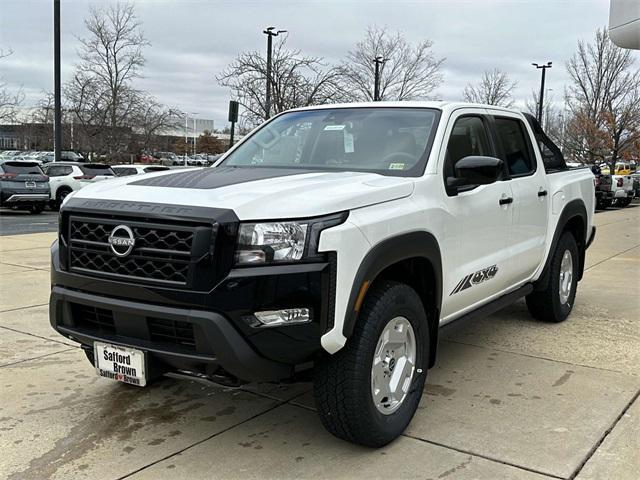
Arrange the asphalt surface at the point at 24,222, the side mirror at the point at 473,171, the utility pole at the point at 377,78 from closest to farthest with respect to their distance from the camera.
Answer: the side mirror at the point at 473,171 → the asphalt surface at the point at 24,222 → the utility pole at the point at 377,78

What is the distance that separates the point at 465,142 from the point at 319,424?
84.2 inches

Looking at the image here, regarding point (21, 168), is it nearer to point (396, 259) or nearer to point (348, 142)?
point (348, 142)

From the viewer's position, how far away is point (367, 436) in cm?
328

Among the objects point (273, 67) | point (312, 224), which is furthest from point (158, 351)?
point (273, 67)

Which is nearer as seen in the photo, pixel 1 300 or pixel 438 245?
pixel 438 245

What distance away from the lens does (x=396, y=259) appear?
3.36 meters

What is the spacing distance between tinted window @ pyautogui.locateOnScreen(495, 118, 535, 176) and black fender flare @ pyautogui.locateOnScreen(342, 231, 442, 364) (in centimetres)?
162

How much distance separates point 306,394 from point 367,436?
104cm

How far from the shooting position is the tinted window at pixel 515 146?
5.06 metres

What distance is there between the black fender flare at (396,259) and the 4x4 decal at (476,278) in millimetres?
300

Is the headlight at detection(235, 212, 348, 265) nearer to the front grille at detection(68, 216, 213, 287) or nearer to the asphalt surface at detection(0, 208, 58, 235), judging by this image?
the front grille at detection(68, 216, 213, 287)

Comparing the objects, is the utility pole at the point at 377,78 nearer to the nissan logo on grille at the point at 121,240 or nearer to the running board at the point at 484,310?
the running board at the point at 484,310

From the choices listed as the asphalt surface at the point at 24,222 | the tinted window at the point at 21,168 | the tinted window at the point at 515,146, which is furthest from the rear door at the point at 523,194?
the tinted window at the point at 21,168

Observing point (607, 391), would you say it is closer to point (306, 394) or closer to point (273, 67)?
point (306, 394)
